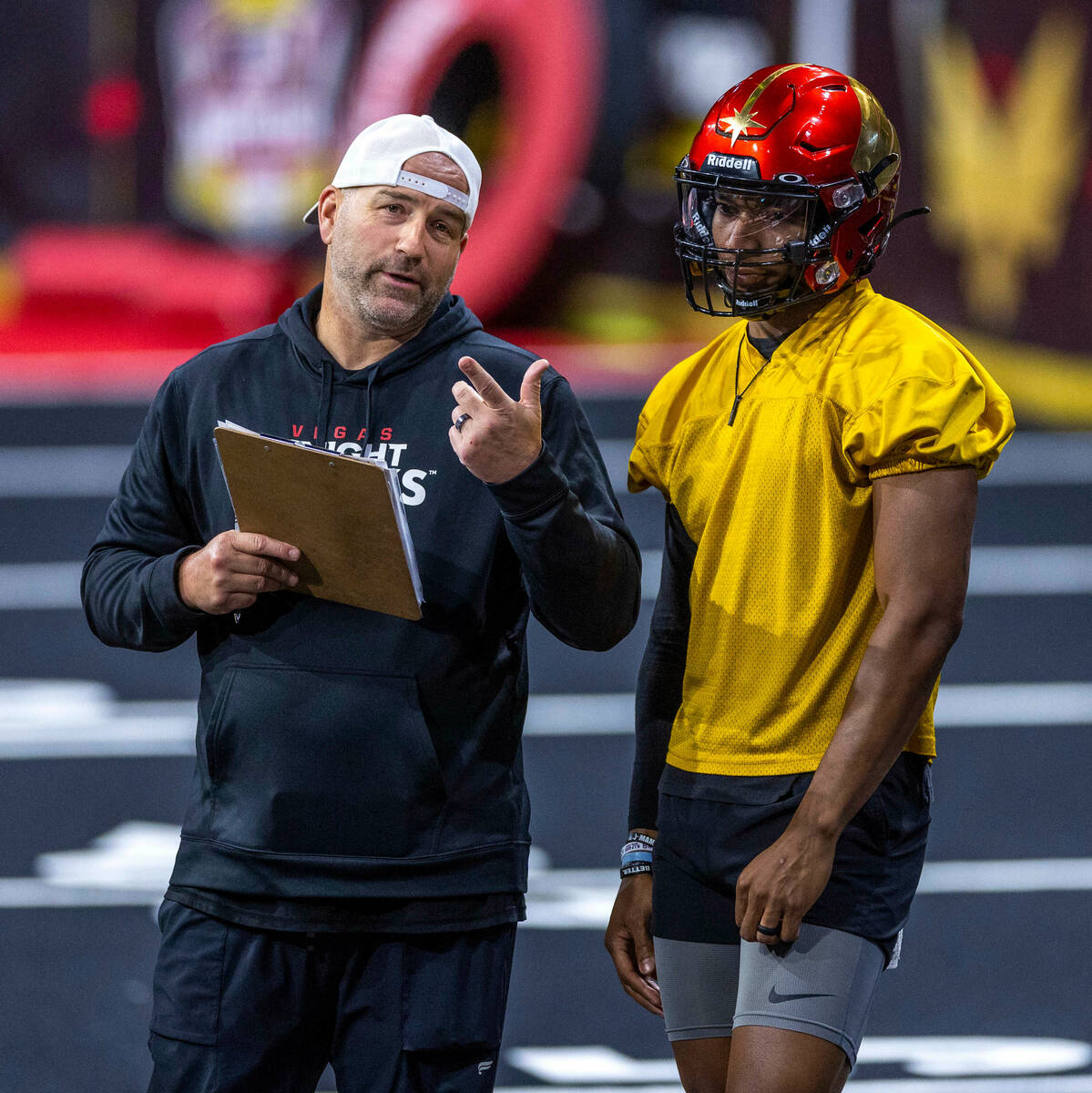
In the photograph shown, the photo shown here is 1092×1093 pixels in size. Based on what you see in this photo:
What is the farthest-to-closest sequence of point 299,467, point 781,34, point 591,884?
point 781,34 < point 591,884 < point 299,467

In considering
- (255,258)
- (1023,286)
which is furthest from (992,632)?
(255,258)

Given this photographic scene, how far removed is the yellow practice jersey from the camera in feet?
6.49

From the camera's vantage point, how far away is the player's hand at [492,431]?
1.99 m

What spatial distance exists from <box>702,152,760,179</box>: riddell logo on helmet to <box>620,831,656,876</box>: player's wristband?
0.95m

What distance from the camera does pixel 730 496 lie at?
2.16 metres

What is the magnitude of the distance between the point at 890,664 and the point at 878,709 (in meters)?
0.06

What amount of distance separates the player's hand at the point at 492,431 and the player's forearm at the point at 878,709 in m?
0.49

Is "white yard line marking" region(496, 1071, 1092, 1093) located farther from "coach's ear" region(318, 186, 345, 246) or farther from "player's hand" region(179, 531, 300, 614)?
"coach's ear" region(318, 186, 345, 246)

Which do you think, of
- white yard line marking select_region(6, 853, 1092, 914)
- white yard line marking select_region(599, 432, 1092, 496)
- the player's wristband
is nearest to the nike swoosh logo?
the player's wristband

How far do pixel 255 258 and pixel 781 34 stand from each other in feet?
12.6

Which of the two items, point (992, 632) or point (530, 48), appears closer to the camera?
point (992, 632)

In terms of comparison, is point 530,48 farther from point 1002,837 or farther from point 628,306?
point 1002,837

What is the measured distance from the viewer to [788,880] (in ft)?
6.52

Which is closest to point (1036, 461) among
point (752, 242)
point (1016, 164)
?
point (1016, 164)
